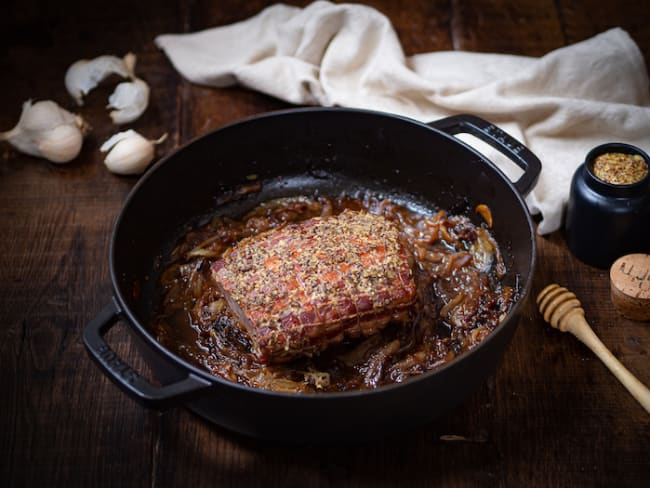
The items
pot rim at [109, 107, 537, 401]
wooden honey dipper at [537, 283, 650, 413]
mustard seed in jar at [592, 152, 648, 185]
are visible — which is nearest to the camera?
pot rim at [109, 107, 537, 401]

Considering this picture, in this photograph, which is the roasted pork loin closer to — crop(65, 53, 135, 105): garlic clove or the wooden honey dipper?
the wooden honey dipper

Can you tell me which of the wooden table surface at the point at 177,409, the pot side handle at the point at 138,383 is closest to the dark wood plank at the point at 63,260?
the wooden table surface at the point at 177,409

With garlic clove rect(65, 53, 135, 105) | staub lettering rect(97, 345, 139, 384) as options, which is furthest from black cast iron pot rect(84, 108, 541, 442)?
garlic clove rect(65, 53, 135, 105)

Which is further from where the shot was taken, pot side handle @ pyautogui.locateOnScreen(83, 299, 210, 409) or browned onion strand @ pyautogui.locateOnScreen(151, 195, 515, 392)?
browned onion strand @ pyautogui.locateOnScreen(151, 195, 515, 392)

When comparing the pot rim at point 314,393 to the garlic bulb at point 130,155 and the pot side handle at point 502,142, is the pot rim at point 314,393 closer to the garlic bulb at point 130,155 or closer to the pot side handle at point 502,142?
the pot side handle at point 502,142

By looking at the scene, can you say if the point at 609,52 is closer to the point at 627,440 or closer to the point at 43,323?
the point at 627,440

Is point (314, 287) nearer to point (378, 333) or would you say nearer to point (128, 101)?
point (378, 333)

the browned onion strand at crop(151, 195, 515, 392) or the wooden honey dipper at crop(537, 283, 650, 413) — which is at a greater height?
the browned onion strand at crop(151, 195, 515, 392)
